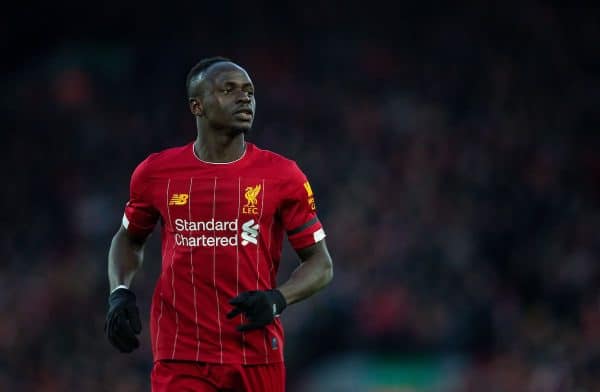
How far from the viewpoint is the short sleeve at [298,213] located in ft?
16.0

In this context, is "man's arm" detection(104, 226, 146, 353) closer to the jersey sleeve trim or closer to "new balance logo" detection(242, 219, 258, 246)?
"new balance logo" detection(242, 219, 258, 246)

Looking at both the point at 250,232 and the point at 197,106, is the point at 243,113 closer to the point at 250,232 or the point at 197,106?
the point at 197,106

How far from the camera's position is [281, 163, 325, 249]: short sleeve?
4.89 metres

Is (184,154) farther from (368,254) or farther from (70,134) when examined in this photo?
(70,134)

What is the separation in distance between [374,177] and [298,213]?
8625mm

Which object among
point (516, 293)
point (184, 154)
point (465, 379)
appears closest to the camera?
point (184, 154)

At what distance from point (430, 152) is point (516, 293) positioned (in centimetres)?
262

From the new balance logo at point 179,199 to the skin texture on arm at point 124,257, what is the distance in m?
0.41

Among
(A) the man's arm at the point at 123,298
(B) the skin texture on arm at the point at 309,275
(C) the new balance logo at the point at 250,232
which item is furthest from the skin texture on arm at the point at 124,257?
(B) the skin texture on arm at the point at 309,275

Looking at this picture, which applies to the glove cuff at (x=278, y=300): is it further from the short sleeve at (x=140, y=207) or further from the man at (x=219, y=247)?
the short sleeve at (x=140, y=207)

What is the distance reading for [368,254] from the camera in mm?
12266

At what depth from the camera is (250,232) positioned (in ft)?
15.8

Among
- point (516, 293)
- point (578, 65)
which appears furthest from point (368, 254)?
point (578, 65)

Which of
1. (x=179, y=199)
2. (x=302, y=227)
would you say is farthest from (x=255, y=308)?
(x=179, y=199)
